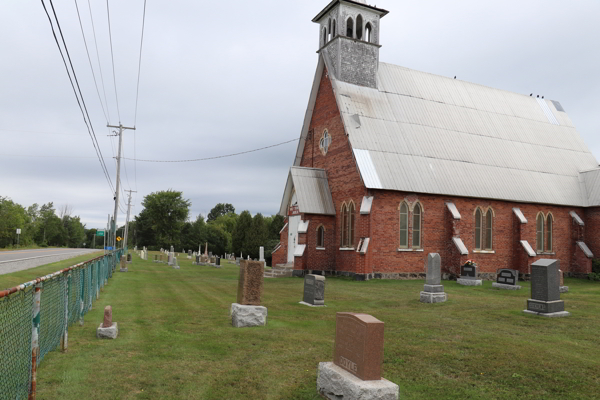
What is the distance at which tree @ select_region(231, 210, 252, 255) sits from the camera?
183 ft

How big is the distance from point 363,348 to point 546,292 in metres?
9.67

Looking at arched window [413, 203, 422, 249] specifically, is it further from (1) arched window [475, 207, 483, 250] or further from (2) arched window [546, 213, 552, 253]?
(2) arched window [546, 213, 552, 253]

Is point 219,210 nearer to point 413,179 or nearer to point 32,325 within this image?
point 413,179

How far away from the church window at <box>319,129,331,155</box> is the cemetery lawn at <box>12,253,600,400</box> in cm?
1562

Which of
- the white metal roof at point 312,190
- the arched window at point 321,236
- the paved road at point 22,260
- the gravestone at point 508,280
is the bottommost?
the paved road at point 22,260

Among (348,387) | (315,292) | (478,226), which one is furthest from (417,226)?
(348,387)

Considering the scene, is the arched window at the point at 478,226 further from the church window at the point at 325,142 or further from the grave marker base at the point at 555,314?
the grave marker base at the point at 555,314

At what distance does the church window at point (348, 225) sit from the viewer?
26.5 metres

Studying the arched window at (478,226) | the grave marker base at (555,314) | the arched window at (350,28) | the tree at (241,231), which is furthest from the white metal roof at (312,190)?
the tree at (241,231)

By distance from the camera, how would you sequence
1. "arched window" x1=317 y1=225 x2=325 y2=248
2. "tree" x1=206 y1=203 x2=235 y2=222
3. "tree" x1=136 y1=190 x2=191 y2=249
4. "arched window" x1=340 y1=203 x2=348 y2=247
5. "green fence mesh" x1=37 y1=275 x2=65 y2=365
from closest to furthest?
1. "green fence mesh" x1=37 y1=275 x2=65 y2=365
2. "arched window" x1=340 y1=203 x2=348 y2=247
3. "arched window" x1=317 y1=225 x2=325 y2=248
4. "tree" x1=136 y1=190 x2=191 y2=249
5. "tree" x1=206 y1=203 x2=235 y2=222

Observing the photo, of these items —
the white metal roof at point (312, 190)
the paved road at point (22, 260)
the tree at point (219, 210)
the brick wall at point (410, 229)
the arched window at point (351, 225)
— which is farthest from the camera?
the tree at point (219, 210)

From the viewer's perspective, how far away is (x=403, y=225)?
26.0 metres

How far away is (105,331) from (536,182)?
28334 millimetres

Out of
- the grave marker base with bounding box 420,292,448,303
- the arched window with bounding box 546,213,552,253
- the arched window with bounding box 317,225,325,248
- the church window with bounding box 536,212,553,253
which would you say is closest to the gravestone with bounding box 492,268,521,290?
the grave marker base with bounding box 420,292,448,303
